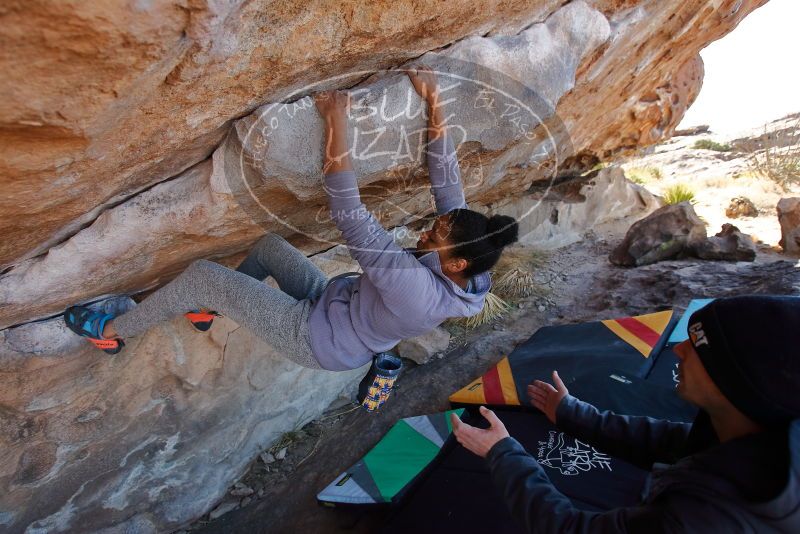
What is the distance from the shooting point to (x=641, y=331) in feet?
12.3

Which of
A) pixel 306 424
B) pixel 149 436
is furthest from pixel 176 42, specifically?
pixel 306 424

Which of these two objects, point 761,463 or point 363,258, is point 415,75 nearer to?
point 363,258

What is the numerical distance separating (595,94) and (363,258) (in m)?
2.36

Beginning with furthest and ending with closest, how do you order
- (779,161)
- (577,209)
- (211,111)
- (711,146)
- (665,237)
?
(711,146), (779,161), (577,209), (665,237), (211,111)

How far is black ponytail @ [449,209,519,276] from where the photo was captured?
1.80m

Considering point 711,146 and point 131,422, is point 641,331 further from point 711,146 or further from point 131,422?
point 711,146

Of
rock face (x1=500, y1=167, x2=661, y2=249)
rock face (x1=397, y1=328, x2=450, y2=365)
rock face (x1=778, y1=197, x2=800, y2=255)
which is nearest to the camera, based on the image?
rock face (x1=397, y1=328, x2=450, y2=365)

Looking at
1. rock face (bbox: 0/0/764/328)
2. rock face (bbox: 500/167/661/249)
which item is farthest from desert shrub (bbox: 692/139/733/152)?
rock face (bbox: 0/0/764/328)

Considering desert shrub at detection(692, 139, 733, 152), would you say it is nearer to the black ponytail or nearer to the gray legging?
the black ponytail

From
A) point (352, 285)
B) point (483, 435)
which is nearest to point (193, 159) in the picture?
point (352, 285)

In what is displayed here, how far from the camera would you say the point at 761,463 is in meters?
1.07

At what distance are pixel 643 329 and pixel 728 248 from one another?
2.31 metres

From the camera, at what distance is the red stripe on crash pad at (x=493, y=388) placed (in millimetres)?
3346

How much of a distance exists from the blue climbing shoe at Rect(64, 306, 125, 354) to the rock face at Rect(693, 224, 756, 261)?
5563mm
